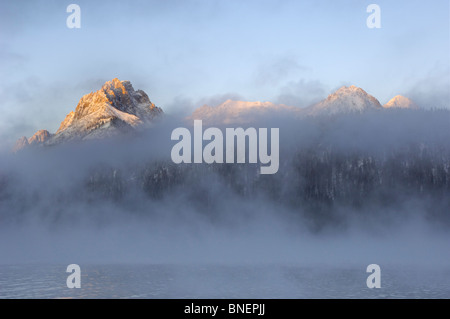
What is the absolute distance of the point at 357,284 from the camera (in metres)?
110

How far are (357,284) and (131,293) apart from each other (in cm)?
5542
